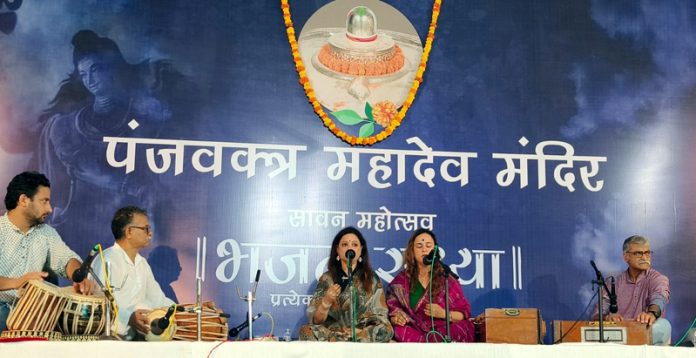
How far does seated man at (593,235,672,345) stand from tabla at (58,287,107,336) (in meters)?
3.65

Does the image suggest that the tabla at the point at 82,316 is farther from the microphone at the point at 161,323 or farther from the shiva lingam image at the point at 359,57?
the shiva lingam image at the point at 359,57

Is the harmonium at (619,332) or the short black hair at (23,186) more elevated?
the short black hair at (23,186)

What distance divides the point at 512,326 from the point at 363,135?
209 centimetres

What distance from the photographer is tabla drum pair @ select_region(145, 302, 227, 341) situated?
5.78 m

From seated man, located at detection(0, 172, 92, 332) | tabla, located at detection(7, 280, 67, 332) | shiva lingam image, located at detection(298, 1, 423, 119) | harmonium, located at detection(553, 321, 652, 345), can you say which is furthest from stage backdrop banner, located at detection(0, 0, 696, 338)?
tabla, located at detection(7, 280, 67, 332)

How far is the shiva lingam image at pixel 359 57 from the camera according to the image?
7.64m

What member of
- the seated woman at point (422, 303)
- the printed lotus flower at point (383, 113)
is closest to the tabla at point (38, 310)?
the seated woman at point (422, 303)

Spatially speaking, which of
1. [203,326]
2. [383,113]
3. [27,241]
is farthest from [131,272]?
[383,113]

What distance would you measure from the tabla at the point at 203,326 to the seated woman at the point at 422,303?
1310 millimetres

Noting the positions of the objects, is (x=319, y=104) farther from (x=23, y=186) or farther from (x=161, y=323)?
(x=161, y=323)

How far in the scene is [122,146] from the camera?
7340mm

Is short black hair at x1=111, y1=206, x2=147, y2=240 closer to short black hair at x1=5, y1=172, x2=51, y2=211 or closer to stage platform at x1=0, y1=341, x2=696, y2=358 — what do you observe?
short black hair at x1=5, y1=172, x2=51, y2=211

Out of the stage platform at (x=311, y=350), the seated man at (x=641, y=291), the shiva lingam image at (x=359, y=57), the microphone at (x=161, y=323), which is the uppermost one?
the shiva lingam image at (x=359, y=57)

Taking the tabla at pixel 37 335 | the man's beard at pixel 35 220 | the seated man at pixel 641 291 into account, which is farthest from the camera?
the seated man at pixel 641 291
